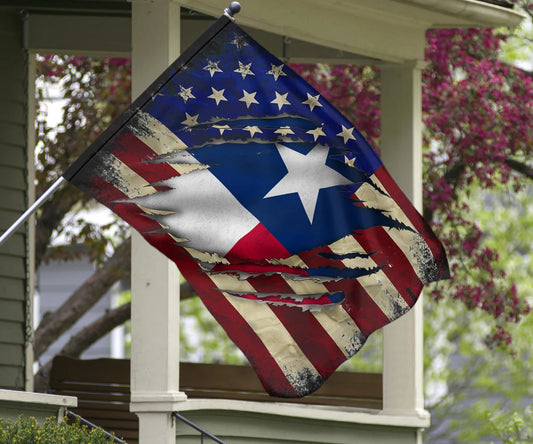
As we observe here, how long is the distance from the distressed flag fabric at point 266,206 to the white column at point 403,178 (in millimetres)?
2456

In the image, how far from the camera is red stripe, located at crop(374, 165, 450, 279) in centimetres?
556

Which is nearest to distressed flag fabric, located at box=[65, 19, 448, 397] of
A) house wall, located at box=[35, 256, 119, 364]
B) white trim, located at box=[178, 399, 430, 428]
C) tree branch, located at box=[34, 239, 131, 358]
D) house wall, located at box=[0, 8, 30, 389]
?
white trim, located at box=[178, 399, 430, 428]

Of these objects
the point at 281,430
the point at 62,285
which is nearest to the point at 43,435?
the point at 281,430

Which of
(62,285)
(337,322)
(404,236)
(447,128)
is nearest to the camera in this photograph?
(337,322)

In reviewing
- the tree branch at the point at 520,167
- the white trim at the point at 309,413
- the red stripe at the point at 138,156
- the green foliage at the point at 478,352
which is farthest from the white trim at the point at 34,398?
the green foliage at the point at 478,352

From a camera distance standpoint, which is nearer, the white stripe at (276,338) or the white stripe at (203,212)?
the white stripe at (203,212)

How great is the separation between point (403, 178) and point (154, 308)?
2.77 meters

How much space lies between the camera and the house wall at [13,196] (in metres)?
8.30

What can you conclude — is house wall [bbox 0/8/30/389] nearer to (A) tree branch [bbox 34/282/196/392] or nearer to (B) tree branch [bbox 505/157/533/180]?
(A) tree branch [bbox 34/282/196/392]

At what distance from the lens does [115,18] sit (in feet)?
27.8

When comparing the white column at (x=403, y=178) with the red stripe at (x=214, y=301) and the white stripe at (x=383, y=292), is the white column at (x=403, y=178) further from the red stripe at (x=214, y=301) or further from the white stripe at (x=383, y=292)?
the red stripe at (x=214, y=301)

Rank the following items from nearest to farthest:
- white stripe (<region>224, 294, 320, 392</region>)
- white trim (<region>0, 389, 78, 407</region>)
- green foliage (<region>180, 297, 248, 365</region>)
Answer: white stripe (<region>224, 294, 320, 392</region>)
white trim (<region>0, 389, 78, 407</region>)
green foliage (<region>180, 297, 248, 365</region>)

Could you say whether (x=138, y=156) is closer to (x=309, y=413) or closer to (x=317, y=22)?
(x=317, y=22)

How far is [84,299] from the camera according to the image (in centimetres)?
1190
